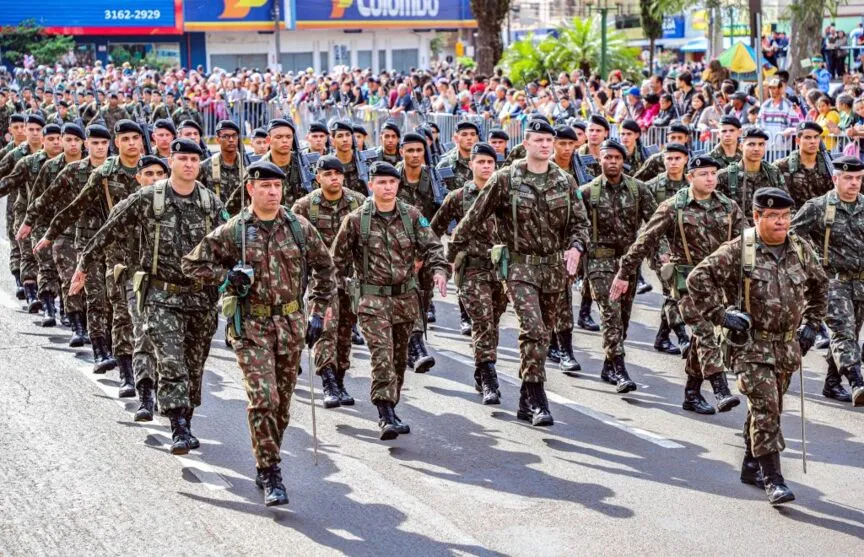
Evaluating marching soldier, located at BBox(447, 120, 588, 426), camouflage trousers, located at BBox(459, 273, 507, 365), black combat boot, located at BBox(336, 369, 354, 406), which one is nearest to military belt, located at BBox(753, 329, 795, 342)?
marching soldier, located at BBox(447, 120, 588, 426)

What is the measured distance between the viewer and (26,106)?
30094 mm

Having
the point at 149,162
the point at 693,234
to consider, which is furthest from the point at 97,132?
the point at 693,234

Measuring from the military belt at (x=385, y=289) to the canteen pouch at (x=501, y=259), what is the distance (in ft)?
2.36

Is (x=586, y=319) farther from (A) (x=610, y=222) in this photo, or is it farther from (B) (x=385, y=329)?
(B) (x=385, y=329)

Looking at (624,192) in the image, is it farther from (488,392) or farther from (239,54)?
(239,54)

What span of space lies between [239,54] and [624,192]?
4708cm

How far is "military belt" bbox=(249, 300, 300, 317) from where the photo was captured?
8406 millimetres

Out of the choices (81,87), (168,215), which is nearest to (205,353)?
(168,215)

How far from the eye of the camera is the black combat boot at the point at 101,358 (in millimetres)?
11875

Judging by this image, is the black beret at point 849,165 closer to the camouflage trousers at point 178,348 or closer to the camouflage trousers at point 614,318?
the camouflage trousers at point 614,318

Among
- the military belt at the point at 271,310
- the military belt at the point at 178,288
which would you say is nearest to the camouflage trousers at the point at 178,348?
the military belt at the point at 178,288

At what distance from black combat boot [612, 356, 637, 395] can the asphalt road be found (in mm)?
74

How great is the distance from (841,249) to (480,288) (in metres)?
2.84

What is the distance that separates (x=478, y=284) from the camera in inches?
446
